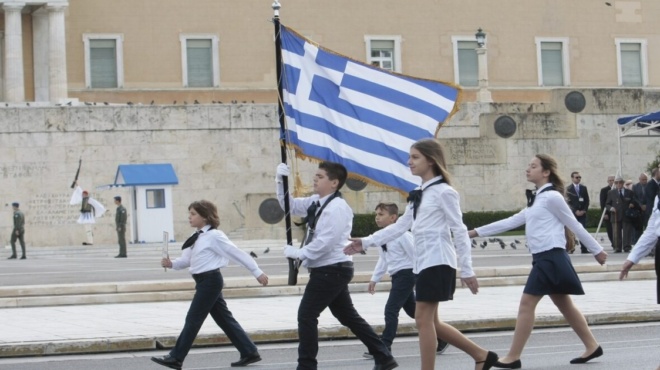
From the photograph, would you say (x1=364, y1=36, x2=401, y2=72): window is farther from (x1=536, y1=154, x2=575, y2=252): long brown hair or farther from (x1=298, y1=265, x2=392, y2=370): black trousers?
(x1=298, y1=265, x2=392, y2=370): black trousers

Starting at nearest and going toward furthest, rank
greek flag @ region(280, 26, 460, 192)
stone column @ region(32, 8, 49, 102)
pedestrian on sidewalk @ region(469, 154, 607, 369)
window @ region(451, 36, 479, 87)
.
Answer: pedestrian on sidewalk @ region(469, 154, 607, 369)
greek flag @ region(280, 26, 460, 192)
stone column @ region(32, 8, 49, 102)
window @ region(451, 36, 479, 87)

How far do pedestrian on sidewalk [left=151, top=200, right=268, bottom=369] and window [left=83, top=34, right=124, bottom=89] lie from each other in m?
41.7

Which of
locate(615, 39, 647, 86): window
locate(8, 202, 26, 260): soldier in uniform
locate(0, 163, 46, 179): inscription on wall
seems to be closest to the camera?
locate(8, 202, 26, 260): soldier in uniform

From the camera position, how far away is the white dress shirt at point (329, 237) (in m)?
11.0

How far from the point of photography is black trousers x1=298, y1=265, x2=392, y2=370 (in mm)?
10883

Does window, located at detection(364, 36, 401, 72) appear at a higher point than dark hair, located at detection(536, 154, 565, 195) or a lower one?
higher

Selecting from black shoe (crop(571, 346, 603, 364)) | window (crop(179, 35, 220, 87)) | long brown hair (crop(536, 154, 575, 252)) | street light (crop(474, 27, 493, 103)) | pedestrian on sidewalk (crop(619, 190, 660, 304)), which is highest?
window (crop(179, 35, 220, 87))

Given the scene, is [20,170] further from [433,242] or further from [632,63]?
[433,242]

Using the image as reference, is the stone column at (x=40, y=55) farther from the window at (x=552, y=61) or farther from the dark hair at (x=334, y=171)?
the dark hair at (x=334, y=171)

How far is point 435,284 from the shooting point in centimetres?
1033

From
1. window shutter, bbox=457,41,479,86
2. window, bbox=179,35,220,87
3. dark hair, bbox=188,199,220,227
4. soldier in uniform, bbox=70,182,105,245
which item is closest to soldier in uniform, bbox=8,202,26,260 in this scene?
soldier in uniform, bbox=70,182,105,245

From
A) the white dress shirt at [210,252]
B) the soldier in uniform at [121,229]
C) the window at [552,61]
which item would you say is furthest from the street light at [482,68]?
the white dress shirt at [210,252]

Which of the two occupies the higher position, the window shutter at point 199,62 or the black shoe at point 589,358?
the window shutter at point 199,62

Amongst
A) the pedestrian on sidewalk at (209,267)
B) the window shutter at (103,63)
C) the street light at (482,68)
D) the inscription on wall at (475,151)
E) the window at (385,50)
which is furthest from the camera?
the window at (385,50)
